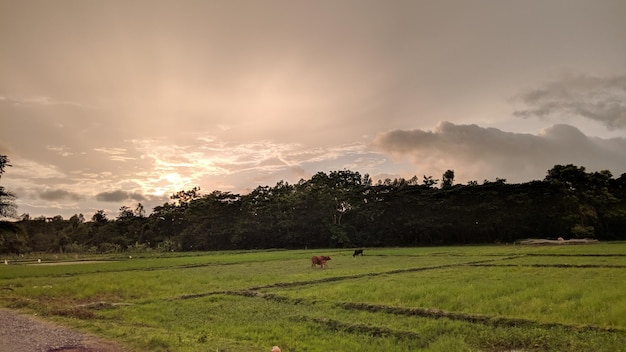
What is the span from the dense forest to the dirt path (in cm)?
6154

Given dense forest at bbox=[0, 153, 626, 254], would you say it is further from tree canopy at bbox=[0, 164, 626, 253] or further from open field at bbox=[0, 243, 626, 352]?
open field at bbox=[0, 243, 626, 352]

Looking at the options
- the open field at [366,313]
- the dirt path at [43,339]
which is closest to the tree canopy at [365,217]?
the open field at [366,313]

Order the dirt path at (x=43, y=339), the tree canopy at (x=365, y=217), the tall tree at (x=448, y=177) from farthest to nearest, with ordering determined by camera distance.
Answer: the tall tree at (x=448, y=177)
the tree canopy at (x=365, y=217)
the dirt path at (x=43, y=339)

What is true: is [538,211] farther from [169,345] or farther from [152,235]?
[152,235]

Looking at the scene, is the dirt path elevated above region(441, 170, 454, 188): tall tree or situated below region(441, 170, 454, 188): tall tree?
below

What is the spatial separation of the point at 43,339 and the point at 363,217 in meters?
72.1

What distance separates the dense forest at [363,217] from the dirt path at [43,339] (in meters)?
61.5

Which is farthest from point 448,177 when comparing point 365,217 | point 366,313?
point 366,313

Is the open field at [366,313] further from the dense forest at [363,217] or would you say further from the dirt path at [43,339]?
the dense forest at [363,217]

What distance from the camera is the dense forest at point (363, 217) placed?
211 feet

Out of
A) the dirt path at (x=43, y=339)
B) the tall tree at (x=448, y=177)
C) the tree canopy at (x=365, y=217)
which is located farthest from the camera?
the tall tree at (x=448, y=177)

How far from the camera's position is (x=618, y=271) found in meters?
21.1

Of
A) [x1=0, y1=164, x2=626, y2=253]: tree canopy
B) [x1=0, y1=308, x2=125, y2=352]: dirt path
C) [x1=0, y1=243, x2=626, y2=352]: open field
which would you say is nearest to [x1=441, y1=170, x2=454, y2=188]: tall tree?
[x1=0, y1=164, x2=626, y2=253]: tree canopy

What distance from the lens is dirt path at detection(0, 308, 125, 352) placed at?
33.1 ft
